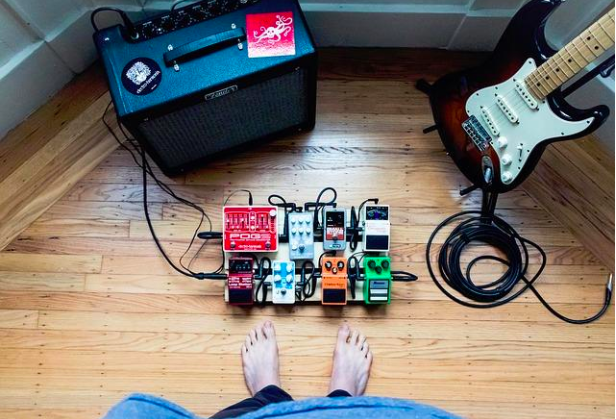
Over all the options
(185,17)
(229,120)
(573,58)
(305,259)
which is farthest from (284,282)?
(573,58)

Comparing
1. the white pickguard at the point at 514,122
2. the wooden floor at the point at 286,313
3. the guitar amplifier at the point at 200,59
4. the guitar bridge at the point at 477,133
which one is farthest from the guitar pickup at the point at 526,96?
the guitar amplifier at the point at 200,59

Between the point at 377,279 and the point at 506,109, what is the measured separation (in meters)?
0.54

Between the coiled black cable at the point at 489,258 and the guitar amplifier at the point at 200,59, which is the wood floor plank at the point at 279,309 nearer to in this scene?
the coiled black cable at the point at 489,258

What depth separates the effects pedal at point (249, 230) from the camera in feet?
4.46

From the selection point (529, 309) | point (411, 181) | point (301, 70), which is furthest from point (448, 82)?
point (529, 309)

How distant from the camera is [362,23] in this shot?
1.56m

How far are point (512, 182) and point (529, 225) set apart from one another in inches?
9.1

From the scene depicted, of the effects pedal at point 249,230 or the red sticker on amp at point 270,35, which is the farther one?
the effects pedal at point 249,230

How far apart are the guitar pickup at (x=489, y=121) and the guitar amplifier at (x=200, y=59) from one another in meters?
0.46

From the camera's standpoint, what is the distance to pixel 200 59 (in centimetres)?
119

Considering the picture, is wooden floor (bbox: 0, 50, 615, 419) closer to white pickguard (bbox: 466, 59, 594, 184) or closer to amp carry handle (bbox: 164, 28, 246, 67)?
white pickguard (bbox: 466, 59, 594, 184)

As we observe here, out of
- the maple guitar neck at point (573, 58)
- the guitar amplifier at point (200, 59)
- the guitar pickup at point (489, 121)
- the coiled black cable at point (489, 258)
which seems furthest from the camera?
the coiled black cable at point (489, 258)

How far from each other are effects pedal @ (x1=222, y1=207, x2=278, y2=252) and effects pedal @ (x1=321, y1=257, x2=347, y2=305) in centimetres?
15

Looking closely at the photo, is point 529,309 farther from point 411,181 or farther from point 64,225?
point 64,225
